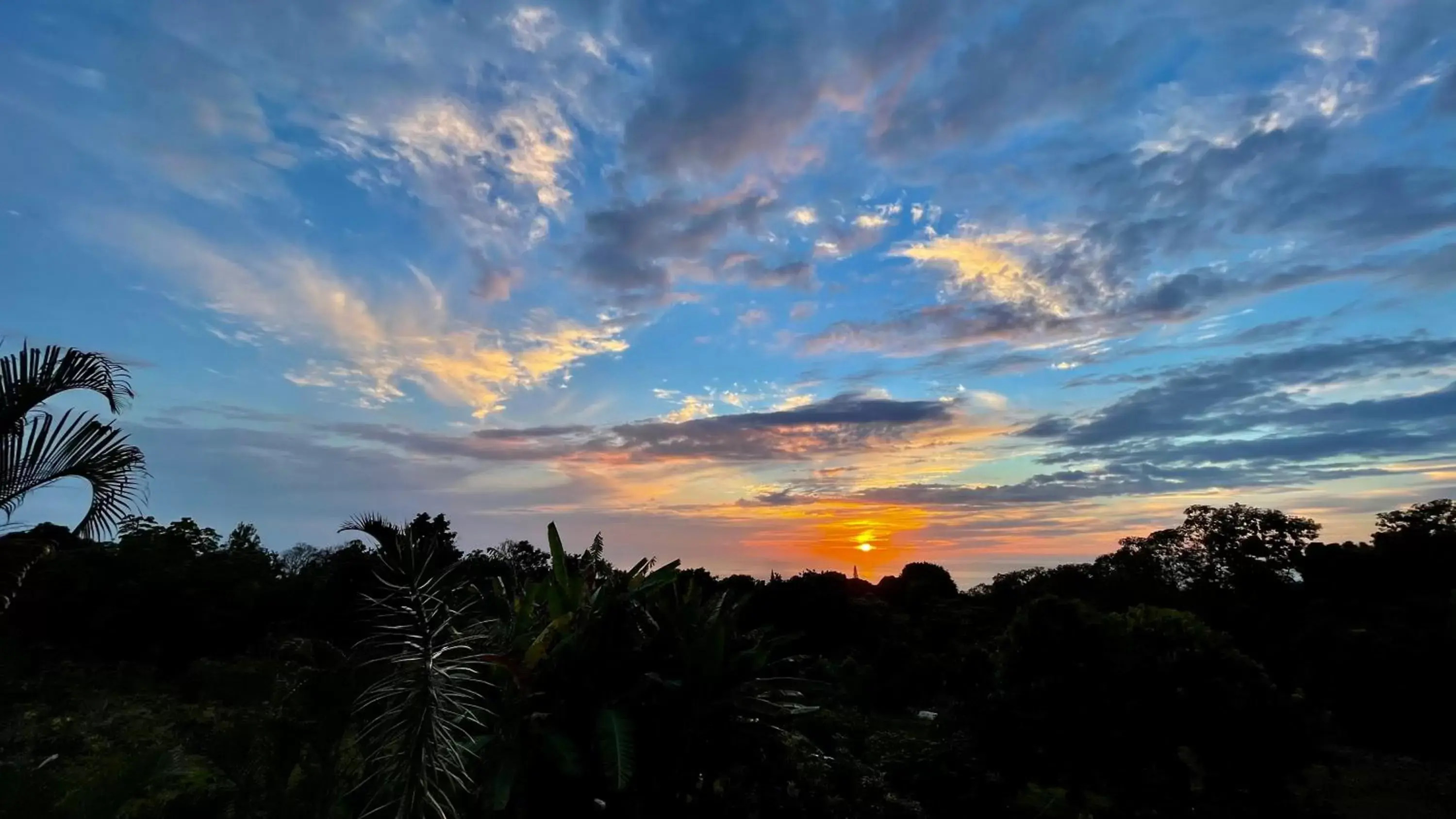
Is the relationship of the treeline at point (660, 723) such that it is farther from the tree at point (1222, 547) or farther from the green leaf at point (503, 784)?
the tree at point (1222, 547)

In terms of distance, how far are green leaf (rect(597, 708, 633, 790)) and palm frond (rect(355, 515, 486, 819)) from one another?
1319 mm

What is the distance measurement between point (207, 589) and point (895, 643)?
59.2 feet

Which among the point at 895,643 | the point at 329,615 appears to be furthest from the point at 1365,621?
the point at 329,615

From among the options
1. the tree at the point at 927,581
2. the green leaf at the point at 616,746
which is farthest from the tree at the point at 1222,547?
Result: the green leaf at the point at 616,746

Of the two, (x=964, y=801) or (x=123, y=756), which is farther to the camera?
(x=964, y=801)

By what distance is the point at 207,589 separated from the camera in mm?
20750

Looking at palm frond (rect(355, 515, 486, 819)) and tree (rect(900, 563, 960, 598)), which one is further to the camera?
tree (rect(900, 563, 960, 598))

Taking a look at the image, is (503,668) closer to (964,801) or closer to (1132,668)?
(964,801)

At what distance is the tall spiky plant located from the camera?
4582 millimetres

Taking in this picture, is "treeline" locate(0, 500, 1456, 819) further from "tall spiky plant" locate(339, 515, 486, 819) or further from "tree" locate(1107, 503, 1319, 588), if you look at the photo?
"tree" locate(1107, 503, 1319, 588)

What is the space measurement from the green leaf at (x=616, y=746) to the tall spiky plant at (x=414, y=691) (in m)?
1.32

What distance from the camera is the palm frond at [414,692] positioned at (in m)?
4.58

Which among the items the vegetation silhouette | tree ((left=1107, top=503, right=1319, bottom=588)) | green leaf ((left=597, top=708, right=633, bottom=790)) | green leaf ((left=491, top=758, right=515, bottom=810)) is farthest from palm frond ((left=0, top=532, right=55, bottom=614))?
tree ((left=1107, top=503, right=1319, bottom=588))

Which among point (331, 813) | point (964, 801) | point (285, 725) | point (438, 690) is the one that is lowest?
point (964, 801)
